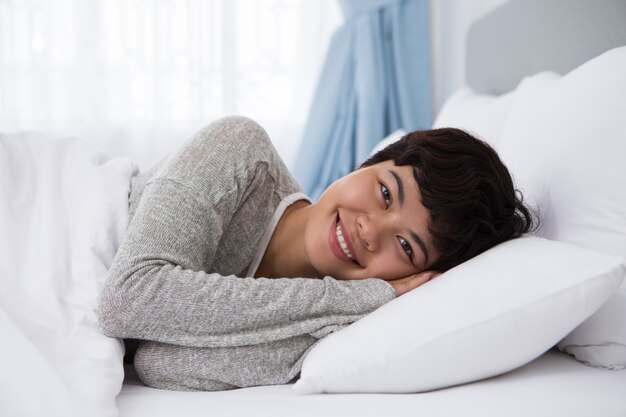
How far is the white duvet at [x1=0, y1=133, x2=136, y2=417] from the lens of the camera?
0.85 meters

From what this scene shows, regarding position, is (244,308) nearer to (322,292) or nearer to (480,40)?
(322,292)

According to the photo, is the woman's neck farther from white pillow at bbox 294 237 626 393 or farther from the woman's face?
white pillow at bbox 294 237 626 393

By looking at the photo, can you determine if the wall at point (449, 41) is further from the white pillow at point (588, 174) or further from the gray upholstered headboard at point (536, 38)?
the white pillow at point (588, 174)

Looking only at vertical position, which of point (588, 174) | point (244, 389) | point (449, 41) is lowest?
point (244, 389)

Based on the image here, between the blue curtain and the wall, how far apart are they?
11 centimetres

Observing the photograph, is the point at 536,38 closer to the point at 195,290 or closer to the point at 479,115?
the point at 479,115

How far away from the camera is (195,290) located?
3.30ft

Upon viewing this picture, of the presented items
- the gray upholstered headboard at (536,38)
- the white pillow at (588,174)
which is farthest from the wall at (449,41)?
the white pillow at (588,174)

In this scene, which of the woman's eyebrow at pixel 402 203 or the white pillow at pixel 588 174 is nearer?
the white pillow at pixel 588 174

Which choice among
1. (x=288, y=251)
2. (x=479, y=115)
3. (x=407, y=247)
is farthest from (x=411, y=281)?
(x=479, y=115)

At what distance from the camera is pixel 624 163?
1128mm

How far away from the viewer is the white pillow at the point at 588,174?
1.07m

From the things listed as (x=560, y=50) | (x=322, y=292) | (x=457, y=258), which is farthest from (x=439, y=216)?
(x=560, y=50)

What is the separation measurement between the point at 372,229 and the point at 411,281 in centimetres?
12
